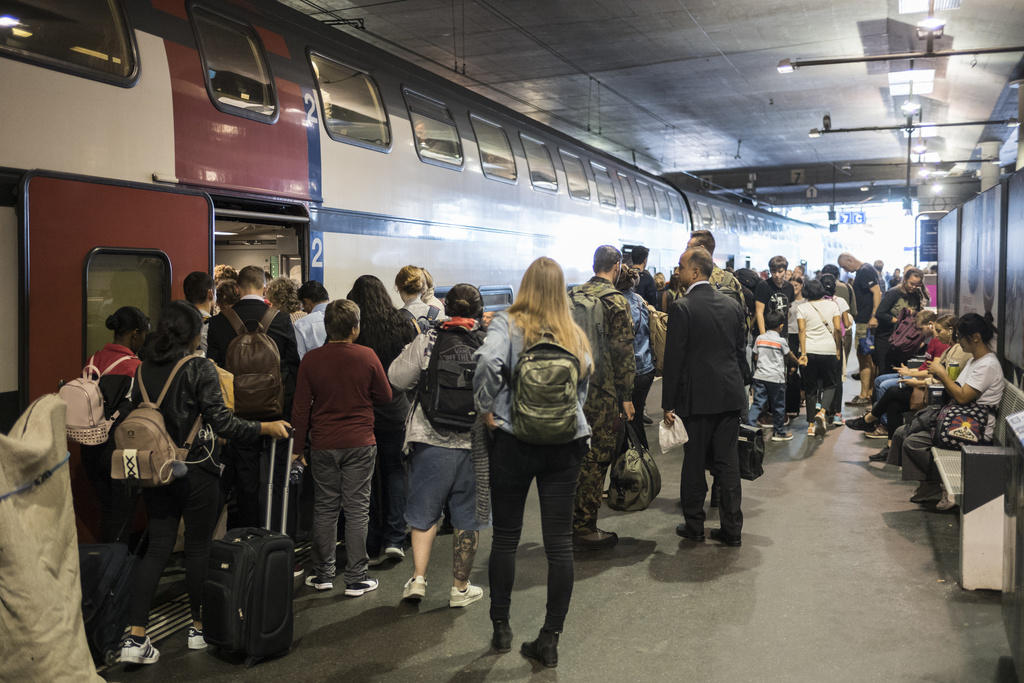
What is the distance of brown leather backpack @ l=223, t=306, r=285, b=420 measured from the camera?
505 cm

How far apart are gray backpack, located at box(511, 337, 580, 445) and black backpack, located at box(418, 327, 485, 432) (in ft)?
2.08

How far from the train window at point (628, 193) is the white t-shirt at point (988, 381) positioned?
30.9ft

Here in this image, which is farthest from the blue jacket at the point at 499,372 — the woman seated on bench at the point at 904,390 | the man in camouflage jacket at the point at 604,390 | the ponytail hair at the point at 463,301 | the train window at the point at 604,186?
the train window at the point at 604,186

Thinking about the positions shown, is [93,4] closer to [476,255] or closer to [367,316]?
[367,316]

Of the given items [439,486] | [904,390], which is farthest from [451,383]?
[904,390]

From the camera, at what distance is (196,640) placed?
14.2 feet

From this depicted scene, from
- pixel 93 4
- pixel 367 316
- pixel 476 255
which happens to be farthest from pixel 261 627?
pixel 476 255

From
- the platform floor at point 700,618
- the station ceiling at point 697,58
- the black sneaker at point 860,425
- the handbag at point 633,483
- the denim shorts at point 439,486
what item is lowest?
the platform floor at point 700,618

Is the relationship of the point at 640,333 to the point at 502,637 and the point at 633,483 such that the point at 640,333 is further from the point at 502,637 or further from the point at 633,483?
the point at 502,637

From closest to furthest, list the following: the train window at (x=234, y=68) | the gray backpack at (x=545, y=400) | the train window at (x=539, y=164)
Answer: the gray backpack at (x=545, y=400), the train window at (x=234, y=68), the train window at (x=539, y=164)

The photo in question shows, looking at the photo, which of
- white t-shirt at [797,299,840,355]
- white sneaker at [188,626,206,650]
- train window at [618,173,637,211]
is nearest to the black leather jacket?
white sneaker at [188,626,206,650]

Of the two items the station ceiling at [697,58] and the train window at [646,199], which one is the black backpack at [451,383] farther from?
the train window at [646,199]

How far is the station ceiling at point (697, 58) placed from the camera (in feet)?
42.3

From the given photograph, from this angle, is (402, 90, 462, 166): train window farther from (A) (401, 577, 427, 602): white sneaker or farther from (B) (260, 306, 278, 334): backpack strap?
(A) (401, 577, 427, 602): white sneaker
